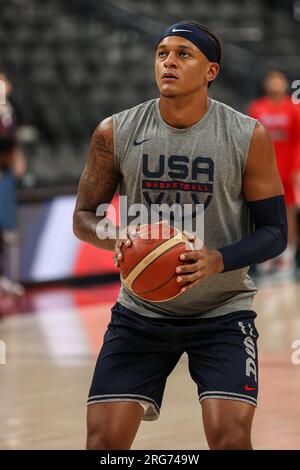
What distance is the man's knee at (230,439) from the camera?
3840 millimetres

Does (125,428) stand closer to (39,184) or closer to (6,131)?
(6,131)

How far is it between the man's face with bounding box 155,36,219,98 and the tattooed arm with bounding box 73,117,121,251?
303mm

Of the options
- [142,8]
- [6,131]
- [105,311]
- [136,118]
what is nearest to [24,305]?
[105,311]

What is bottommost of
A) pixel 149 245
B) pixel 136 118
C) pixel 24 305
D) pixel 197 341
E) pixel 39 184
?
pixel 24 305

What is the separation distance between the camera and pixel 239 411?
154 inches

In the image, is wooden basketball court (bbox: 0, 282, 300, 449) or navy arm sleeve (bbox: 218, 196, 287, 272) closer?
navy arm sleeve (bbox: 218, 196, 287, 272)

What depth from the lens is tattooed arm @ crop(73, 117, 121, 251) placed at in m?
Answer: 4.24

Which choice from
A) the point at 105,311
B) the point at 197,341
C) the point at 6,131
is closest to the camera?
the point at 197,341

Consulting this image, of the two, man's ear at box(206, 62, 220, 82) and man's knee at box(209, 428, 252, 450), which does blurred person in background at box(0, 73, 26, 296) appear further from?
man's knee at box(209, 428, 252, 450)

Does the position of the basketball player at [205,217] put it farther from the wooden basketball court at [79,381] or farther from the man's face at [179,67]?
the wooden basketball court at [79,381]

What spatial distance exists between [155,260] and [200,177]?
16.2 inches

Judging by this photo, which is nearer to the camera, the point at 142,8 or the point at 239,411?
the point at 239,411
